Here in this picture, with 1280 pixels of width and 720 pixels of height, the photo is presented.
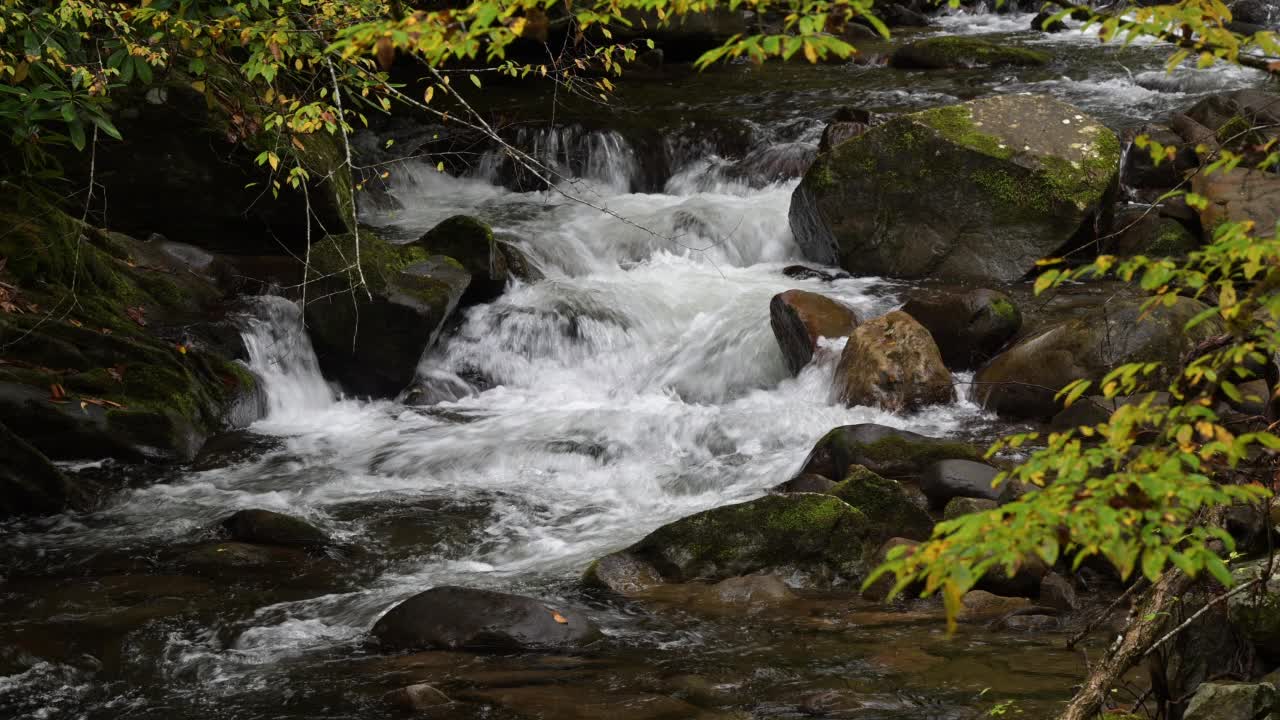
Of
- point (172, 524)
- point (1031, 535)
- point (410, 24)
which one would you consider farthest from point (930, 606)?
point (172, 524)

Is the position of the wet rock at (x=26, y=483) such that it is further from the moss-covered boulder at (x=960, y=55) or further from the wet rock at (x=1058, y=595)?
the moss-covered boulder at (x=960, y=55)

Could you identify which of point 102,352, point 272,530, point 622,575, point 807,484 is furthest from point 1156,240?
point 102,352

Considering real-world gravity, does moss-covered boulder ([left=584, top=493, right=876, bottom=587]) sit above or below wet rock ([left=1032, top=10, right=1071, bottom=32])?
below

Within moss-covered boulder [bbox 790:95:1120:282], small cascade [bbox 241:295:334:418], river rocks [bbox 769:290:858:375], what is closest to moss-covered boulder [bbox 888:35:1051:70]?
moss-covered boulder [bbox 790:95:1120:282]

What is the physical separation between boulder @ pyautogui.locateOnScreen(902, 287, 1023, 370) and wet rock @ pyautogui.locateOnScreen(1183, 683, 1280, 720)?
19.1 feet

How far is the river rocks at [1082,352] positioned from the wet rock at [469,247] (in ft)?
14.9

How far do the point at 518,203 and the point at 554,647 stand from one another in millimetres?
9334

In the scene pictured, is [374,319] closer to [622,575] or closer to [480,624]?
[622,575]

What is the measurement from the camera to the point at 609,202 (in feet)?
44.4

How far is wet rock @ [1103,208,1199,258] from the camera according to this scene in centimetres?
1027

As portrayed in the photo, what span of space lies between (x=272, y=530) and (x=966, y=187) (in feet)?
23.0

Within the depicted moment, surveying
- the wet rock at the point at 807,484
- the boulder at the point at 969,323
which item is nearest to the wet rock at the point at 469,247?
the boulder at the point at 969,323

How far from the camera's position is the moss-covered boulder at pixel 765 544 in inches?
230

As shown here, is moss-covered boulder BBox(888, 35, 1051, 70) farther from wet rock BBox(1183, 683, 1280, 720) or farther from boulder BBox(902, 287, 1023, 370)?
wet rock BBox(1183, 683, 1280, 720)
